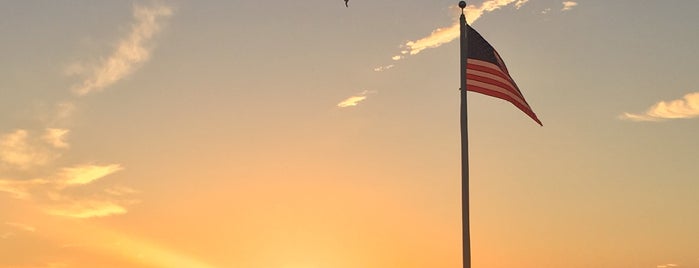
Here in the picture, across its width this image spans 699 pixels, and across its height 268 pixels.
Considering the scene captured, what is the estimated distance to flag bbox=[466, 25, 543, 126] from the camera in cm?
3119

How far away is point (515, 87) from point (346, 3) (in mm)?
6775

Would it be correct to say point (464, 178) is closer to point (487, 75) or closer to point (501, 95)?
point (501, 95)

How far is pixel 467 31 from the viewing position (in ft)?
104

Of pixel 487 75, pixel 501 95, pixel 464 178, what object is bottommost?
pixel 464 178

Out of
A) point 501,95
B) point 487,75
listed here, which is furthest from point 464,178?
point 487,75

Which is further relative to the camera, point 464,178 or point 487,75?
point 487,75

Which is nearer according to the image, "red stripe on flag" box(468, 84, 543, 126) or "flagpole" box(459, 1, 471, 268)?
"flagpole" box(459, 1, 471, 268)

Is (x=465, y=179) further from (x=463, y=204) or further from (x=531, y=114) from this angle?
(x=531, y=114)

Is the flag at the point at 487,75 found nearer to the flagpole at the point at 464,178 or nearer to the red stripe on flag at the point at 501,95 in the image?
the red stripe on flag at the point at 501,95

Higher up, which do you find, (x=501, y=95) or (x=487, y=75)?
(x=487, y=75)

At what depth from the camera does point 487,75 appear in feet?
103

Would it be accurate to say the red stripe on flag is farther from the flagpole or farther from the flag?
the flagpole

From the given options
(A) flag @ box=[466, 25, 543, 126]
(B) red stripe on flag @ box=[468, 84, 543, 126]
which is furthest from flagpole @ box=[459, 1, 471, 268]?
(B) red stripe on flag @ box=[468, 84, 543, 126]

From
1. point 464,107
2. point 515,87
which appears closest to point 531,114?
point 515,87
